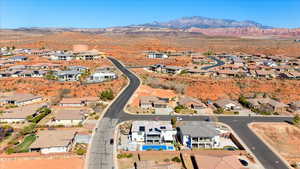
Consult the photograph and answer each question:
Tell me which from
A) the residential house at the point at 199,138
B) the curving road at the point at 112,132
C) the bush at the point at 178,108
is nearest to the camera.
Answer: the curving road at the point at 112,132

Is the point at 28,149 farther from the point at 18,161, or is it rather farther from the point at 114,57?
the point at 114,57

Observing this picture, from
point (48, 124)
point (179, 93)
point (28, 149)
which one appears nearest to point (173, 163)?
point (28, 149)

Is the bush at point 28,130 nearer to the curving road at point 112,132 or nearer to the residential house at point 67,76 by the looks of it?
the curving road at point 112,132

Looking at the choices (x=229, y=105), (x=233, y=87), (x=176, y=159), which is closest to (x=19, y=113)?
(x=176, y=159)

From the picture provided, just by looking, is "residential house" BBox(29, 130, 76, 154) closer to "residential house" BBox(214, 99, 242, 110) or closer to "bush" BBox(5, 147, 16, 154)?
"bush" BBox(5, 147, 16, 154)

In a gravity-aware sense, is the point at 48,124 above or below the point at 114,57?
below

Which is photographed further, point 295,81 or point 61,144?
point 295,81

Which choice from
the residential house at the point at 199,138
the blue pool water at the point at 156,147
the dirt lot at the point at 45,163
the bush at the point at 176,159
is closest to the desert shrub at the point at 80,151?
the dirt lot at the point at 45,163
